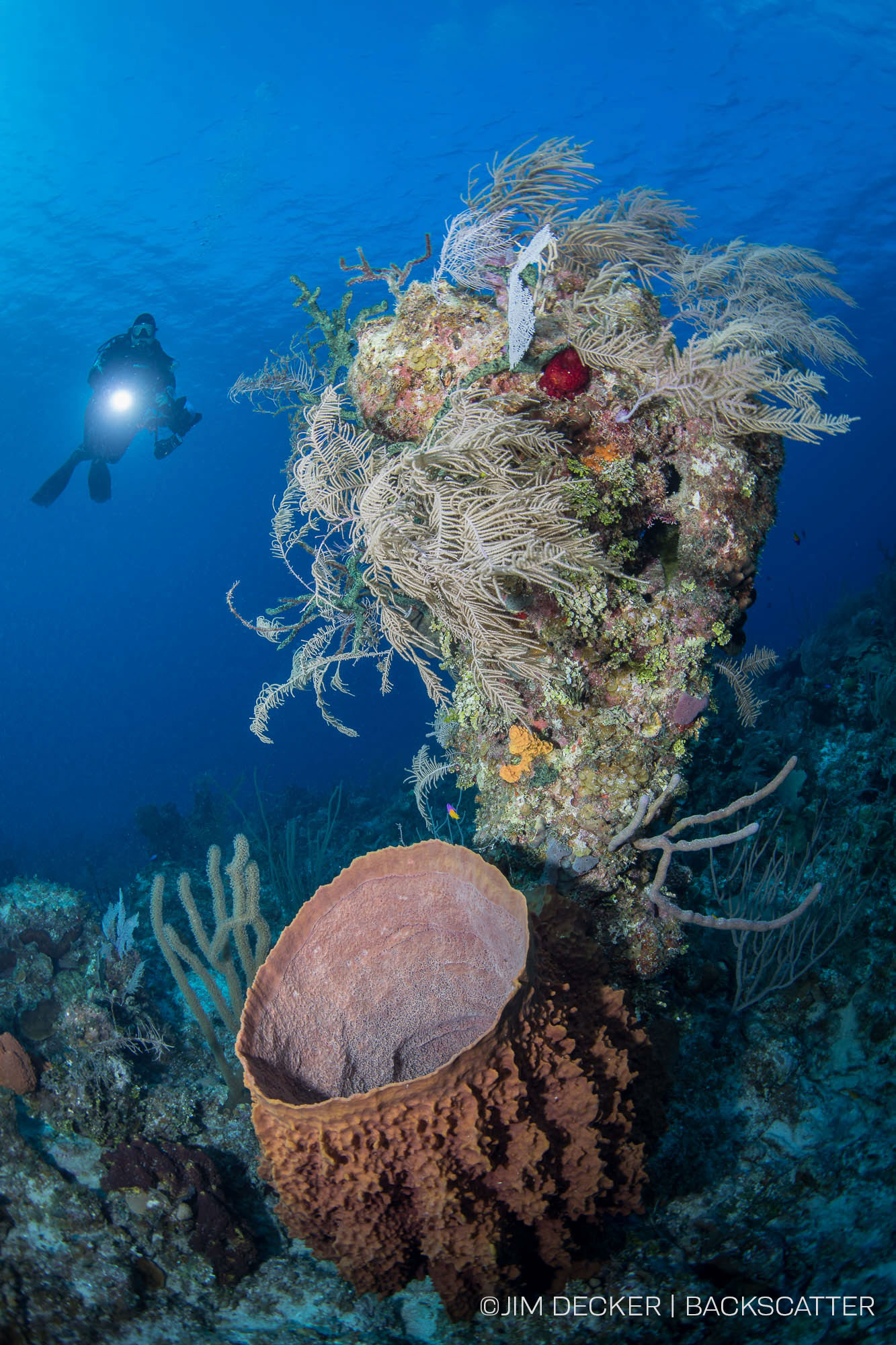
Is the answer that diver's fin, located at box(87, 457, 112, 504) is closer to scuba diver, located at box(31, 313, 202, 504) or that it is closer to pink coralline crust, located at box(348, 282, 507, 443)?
scuba diver, located at box(31, 313, 202, 504)

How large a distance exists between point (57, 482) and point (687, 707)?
16.4 meters

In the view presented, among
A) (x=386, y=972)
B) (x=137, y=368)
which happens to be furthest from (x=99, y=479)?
(x=386, y=972)

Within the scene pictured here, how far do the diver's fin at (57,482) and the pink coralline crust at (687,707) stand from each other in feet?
51.5

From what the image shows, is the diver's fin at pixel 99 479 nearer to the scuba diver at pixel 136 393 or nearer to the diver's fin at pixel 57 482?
the diver's fin at pixel 57 482

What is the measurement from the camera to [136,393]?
1301 centimetres

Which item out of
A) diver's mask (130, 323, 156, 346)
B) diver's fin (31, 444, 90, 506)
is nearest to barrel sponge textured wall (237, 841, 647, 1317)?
diver's mask (130, 323, 156, 346)

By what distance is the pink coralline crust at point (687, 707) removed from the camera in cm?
312

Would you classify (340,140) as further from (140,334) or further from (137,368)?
(137,368)

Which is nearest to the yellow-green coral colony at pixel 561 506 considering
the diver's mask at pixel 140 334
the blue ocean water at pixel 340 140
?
the diver's mask at pixel 140 334

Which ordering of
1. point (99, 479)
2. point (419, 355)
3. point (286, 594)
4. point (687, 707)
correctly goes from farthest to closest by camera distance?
point (286, 594) → point (99, 479) → point (419, 355) → point (687, 707)

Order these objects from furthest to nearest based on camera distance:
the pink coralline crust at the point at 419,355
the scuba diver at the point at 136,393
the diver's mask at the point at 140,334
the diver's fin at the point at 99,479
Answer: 1. the diver's fin at the point at 99,479
2. the diver's mask at the point at 140,334
3. the scuba diver at the point at 136,393
4. the pink coralline crust at the point at 419,355

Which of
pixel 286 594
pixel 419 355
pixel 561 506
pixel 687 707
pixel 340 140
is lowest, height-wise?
pixel 687 707

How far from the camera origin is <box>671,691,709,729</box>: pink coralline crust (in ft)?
10.2

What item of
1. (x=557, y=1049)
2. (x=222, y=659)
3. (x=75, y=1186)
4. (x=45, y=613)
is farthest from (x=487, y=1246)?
(x=45, y=613)
